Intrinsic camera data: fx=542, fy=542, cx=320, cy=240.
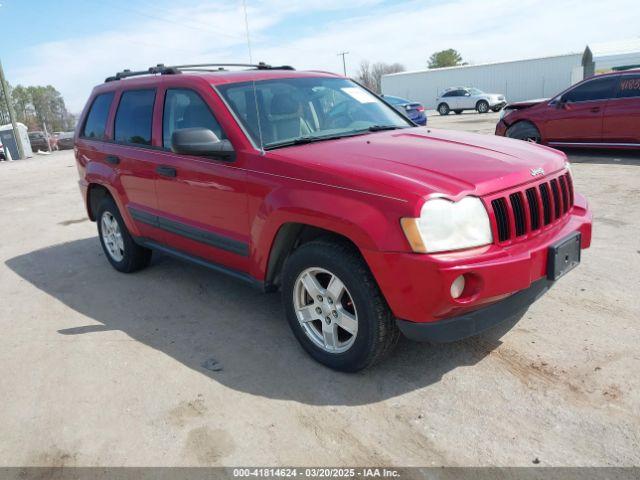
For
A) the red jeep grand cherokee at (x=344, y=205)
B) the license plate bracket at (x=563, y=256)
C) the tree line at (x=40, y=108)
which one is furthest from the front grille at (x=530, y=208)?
the tree line at (x=40, y=108)

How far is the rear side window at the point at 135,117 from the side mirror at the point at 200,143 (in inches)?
45.3

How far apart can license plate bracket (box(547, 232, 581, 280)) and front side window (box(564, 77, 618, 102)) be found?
801 cm

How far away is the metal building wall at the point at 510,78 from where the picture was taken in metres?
41.7

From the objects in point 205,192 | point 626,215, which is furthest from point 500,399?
point 626,215

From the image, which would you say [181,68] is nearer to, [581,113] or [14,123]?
[581,113]

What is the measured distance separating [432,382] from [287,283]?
1.06 metres

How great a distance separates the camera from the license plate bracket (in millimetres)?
2998

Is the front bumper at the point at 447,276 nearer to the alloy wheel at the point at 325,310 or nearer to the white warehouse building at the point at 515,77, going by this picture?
the alloy wheel at the point at 325,310

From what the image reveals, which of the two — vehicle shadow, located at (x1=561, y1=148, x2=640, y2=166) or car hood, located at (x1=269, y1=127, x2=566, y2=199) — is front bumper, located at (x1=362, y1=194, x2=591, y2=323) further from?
vehicle shadow, located at (x1=561, y1=148, x2=640, y2=166)

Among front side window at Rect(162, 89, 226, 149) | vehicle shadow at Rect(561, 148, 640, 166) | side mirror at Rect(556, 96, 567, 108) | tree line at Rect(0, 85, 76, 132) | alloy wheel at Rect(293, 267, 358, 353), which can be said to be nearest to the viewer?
alloy wheel at Rect(293, 267, 358, 353)

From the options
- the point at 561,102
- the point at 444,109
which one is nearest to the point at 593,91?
the point at 561,102

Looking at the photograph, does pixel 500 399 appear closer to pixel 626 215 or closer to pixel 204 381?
pixel 204 381

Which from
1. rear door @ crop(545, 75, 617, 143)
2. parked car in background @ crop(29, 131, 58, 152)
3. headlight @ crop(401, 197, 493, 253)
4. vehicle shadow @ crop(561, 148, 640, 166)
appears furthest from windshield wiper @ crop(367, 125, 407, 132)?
parked car in background @ crop(29, 131, 58, 152)

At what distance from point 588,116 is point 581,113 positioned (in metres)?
0.14
